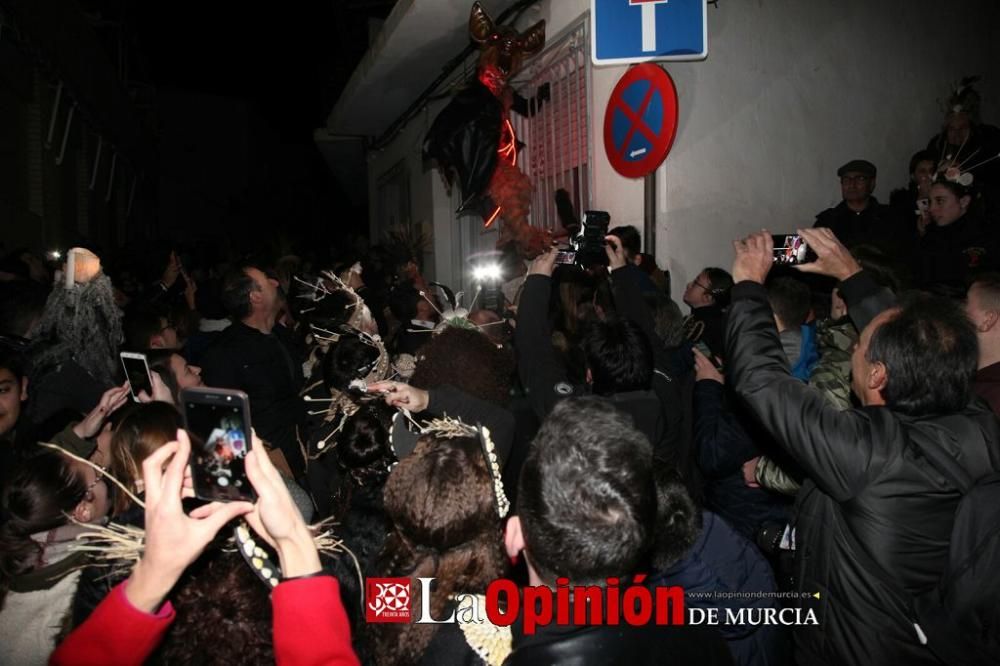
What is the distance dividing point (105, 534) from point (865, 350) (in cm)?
215

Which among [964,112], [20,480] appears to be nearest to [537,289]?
[20,480]

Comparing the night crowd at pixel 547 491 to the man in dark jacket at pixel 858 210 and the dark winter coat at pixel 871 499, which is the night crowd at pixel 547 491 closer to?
the dark winter coat at pixel 871 499

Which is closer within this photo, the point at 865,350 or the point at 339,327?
the point at 865,350

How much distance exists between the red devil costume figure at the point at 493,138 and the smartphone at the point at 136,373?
4395 millimetres

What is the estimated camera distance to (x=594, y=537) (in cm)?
149

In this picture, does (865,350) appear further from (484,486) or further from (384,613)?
(384,613)

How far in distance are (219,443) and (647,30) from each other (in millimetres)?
4180

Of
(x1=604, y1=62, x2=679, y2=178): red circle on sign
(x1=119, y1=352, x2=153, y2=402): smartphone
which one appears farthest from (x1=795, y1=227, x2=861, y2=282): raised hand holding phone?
(x1=119, y1=352, x2=153, y2=402): smartphone

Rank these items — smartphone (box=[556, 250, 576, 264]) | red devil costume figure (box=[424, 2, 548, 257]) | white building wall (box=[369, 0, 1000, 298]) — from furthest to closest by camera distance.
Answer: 1. red devil costume figure (box=[424, 2, 548, 257])
2. white building wall (box=[369, 0, 1000, 298])
3. smartphone (box=[556, 250, 576, 264])

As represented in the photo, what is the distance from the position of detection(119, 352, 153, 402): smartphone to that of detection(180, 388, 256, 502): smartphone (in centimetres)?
216

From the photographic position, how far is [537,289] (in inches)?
146

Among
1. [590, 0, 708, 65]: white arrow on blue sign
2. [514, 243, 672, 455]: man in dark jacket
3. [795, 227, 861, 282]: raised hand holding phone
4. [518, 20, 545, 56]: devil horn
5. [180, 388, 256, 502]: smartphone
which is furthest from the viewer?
[518, 20, 545, 56]: devil horn

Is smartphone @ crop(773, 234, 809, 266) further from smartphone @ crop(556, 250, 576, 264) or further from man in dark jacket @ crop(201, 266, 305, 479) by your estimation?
man in dark jacket @ crop(201, 266, 305, 479)

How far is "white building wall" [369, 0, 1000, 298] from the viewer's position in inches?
225
